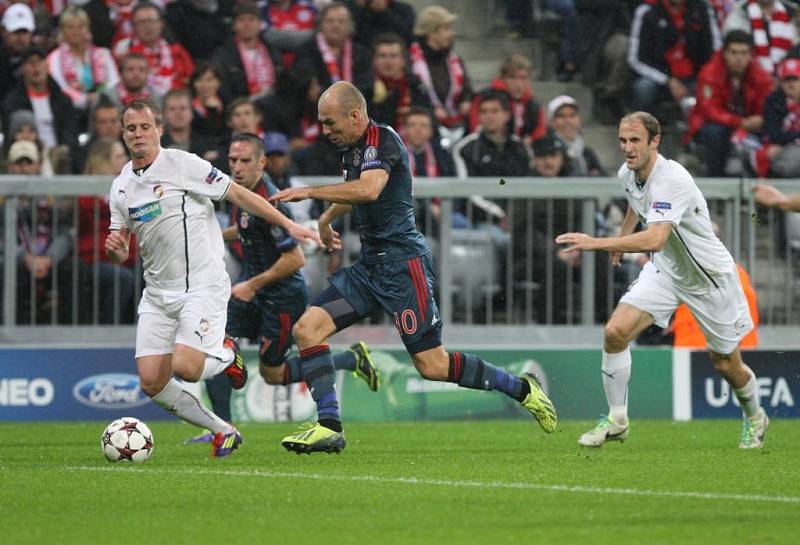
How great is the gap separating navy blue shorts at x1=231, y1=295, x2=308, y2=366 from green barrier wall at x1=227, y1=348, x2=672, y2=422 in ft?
6.69

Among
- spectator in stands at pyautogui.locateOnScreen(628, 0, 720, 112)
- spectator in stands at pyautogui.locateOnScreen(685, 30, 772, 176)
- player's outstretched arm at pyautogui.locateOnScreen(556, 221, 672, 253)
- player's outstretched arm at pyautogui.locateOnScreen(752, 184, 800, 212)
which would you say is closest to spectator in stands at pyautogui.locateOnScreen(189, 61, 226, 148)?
spectator in stands at pyautogui.locateOnScreen(628, 0, 720, 112)

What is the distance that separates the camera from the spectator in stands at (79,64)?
51.1 ft

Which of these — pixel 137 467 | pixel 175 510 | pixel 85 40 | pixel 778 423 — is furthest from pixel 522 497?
pixel 85 40

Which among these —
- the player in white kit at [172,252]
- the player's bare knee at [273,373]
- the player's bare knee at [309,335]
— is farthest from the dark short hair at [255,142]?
the player's bare knee at [309,335]

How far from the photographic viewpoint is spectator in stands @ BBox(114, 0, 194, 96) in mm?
16047

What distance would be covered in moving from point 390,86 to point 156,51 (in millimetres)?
2460

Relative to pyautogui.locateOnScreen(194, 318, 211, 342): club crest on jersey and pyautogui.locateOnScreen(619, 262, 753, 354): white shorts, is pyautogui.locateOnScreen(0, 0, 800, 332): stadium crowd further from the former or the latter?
pyautogui.locateOnScreen(194, 318, 211, 342): club crest on jersey

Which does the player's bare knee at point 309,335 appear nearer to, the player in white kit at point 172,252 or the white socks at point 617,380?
the player in white kit at point 172,252

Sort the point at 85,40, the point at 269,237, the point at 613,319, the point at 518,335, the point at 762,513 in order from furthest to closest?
the point at 85,40 < the point at 518,335 < the point at 269,237 < the point at 613,319 < the point at 762,513

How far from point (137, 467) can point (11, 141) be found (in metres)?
6.56

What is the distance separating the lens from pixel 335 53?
16328mm

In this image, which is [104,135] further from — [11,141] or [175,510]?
[175,510]

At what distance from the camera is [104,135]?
49.1ft

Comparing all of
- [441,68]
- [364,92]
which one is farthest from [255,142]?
[441,68]
